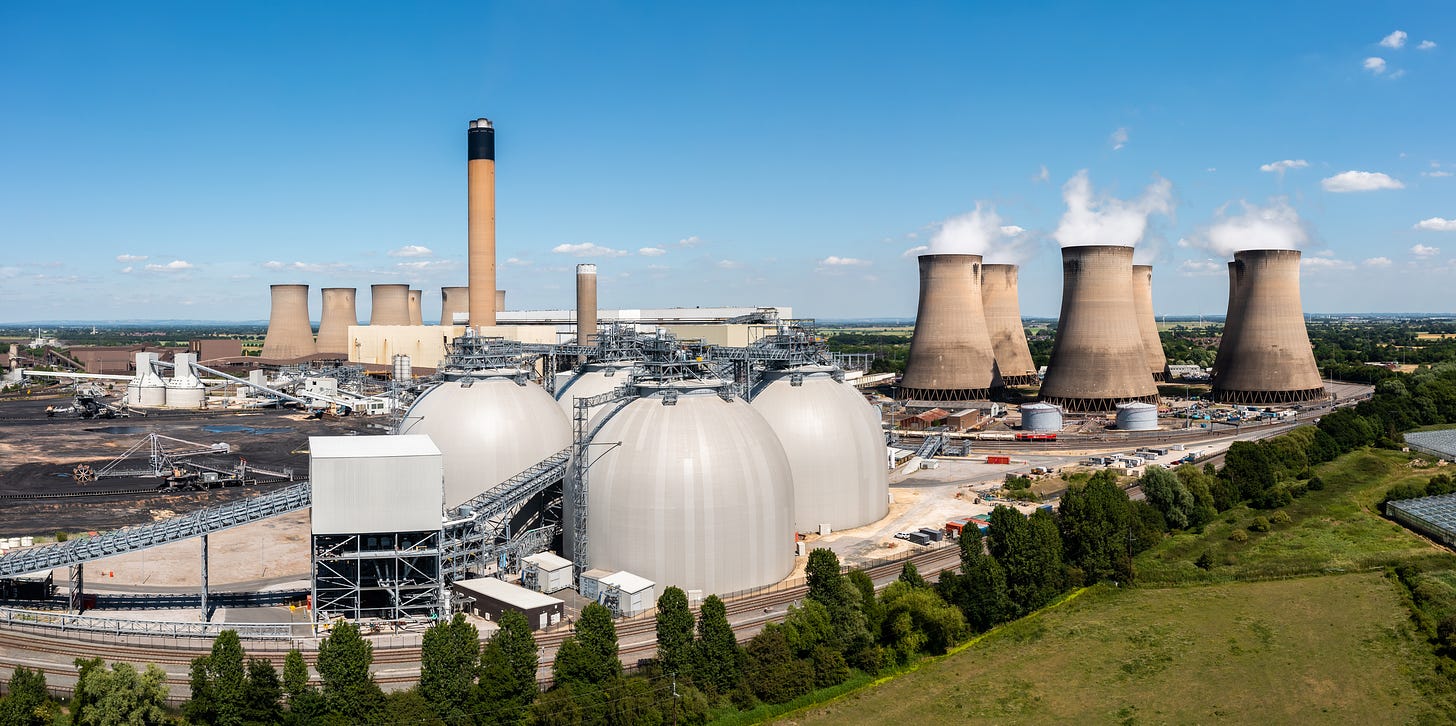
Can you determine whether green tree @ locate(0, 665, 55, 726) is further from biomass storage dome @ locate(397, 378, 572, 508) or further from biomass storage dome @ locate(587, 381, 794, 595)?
biomass storage dome @ locate(397, 378, 572, 508)

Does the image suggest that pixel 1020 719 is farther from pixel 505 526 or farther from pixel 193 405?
pixel 193 405

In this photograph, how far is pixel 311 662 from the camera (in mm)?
37938

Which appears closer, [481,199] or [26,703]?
[26,703]

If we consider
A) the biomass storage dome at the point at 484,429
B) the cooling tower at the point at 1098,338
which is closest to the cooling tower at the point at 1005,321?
the cooling tower at the point at 1098,338

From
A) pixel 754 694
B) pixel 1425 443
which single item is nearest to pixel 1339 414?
pixel 1425 443

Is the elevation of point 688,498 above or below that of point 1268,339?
below

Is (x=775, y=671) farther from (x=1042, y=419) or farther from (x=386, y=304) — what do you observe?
(x=386, y=304)

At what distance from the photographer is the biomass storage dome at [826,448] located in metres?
58.6

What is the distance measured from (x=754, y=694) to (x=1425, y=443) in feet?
261

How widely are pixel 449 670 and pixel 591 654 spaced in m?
4.77

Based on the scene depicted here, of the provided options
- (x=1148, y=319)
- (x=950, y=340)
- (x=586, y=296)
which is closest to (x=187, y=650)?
(x=586, y=296)

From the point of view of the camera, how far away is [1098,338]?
102 meters

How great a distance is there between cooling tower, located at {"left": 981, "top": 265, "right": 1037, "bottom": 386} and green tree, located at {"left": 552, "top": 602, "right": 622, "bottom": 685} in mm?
102932

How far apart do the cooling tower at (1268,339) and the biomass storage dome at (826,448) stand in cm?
6730
